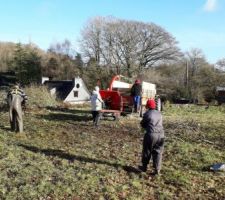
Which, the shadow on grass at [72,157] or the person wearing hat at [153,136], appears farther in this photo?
the shadow on grass at [72,157]

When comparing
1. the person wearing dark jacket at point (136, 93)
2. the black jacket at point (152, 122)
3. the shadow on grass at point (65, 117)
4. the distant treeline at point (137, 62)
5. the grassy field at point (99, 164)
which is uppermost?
the distant treeline at point (137, 62)

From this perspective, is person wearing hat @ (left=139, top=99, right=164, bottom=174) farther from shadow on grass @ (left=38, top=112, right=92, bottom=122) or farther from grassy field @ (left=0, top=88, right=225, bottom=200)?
shadow on grass @ (left=38, top=112, right=92, bottom=122)

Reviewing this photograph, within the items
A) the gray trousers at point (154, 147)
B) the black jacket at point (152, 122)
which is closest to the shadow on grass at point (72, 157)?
the gray trousers at point (154, 147)

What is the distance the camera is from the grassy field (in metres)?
9.01

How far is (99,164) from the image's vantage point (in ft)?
36.1

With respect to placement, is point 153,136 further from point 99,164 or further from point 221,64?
point 221,64

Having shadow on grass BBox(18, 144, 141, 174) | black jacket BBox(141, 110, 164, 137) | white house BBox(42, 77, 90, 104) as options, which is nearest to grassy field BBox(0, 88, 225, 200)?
shadow on grass BBox(18, 144, 141, 174)

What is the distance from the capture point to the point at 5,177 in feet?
30.8

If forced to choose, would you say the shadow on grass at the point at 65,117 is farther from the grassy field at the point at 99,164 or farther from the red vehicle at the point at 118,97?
the grassy field at the point at 99,164

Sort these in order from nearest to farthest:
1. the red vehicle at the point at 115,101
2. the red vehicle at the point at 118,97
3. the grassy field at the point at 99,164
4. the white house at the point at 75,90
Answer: the grassy field at the point at 99,164
the red vehicle at the point at 115,101
the red vehicle at the point at 118,97
the white house at the point at 75,90

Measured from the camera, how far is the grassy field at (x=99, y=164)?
9.01m

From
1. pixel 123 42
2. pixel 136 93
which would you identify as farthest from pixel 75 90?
pixel 136 93

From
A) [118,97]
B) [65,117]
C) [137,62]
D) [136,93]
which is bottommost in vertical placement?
[65,117]

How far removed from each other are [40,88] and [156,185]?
17.8m
